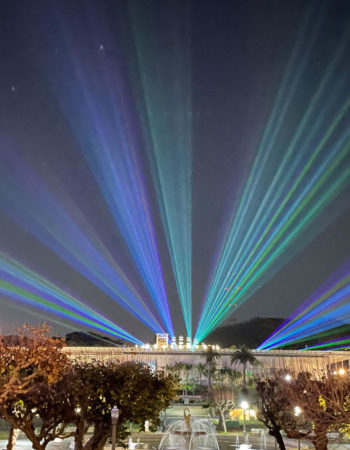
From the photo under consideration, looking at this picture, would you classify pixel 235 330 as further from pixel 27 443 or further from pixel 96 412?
pixel 96 412

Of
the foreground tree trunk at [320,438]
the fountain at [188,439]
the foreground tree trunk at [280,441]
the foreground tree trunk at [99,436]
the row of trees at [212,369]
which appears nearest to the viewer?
the foreground tree trunk at [99,436]

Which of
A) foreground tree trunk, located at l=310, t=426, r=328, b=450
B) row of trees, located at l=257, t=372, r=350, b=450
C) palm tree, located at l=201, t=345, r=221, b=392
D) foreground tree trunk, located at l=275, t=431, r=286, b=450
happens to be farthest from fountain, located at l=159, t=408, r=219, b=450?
palm tree, located at l=201, t=345, r=221, b=392

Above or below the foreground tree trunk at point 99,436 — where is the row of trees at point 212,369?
above

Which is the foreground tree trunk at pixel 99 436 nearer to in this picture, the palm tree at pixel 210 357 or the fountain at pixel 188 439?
the fountain at pixel 188 439

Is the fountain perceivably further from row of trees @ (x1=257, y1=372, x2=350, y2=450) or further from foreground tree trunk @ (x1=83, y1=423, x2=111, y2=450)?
foreground tree trunk @ (x1=83, y1=423, x2=111, y2=450)

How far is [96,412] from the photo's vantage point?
62.4 ft

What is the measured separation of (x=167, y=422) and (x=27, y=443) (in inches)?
785

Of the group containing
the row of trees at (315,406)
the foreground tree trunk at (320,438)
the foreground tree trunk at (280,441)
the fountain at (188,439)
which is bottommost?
the fountain at (188,439)

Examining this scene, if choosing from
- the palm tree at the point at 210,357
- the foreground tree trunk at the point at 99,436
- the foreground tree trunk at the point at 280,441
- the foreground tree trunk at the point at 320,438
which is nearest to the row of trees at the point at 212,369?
the palm tree at the point at 210,357

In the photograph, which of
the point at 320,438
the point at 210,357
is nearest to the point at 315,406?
the point at 320,438

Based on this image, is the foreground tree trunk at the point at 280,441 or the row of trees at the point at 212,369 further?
the row of trees at the point at 212,369

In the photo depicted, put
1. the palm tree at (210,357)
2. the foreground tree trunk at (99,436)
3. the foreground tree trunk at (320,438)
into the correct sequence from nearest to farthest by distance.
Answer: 1. the foreground tree trunk at (99,436)
2. the foreground tree trunk at (320,438)
3. the palm tree at (210,357)

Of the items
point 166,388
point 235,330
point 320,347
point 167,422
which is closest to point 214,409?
point 167,422

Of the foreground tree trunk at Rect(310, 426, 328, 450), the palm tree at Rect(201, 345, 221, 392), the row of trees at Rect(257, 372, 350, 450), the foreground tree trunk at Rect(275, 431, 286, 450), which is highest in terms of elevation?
the palm tree at Rect(201, 345, 221, 392)
